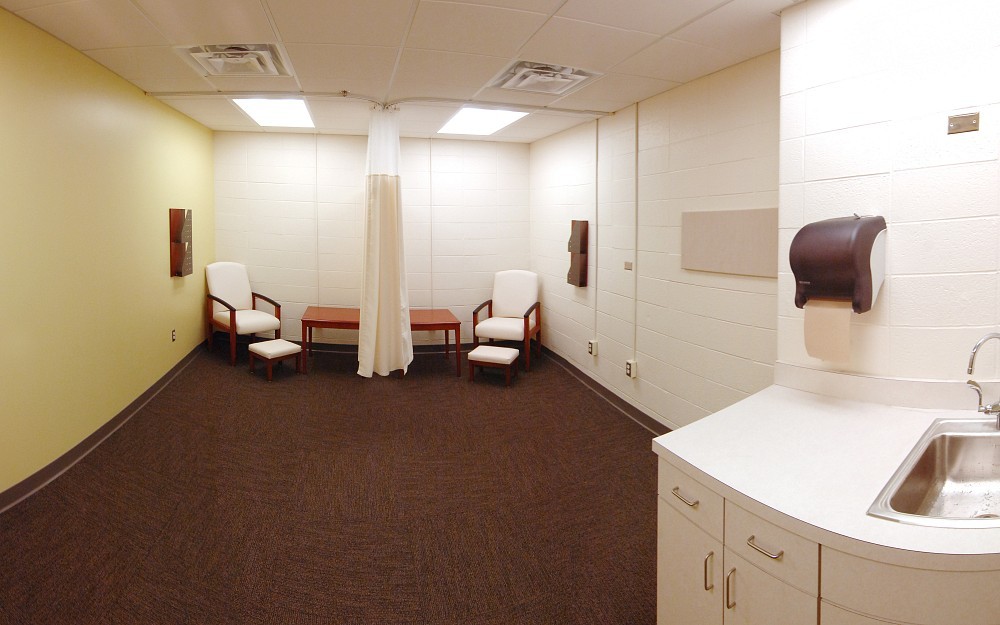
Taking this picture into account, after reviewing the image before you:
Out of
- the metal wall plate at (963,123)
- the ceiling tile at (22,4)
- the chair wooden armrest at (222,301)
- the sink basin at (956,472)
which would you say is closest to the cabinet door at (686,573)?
the sink basin at (956,472)

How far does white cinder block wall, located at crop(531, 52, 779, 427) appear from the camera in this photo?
10.8ft

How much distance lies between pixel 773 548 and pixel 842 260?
112 cm

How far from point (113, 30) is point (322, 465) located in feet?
9.20

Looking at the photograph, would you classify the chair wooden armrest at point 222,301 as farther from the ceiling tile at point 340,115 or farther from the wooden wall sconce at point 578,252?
the wooden wall sconce at point 578,252

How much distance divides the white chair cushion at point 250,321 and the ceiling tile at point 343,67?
2618 millimetres

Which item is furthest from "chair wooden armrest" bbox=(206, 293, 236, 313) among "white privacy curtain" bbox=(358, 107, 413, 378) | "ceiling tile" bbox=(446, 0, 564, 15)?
"ceiling tile" bbox=(446, 0, 564, 15)

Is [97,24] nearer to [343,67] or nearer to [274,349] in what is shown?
[343,67]

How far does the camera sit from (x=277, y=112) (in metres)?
5.53

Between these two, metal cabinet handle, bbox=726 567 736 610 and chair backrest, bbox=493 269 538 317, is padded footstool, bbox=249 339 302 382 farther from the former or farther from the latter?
metal cabinet handle, bbox=726 567 736 610

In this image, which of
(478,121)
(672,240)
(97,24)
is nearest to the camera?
(97,24)

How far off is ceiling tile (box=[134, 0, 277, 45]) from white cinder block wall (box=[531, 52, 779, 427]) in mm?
2691

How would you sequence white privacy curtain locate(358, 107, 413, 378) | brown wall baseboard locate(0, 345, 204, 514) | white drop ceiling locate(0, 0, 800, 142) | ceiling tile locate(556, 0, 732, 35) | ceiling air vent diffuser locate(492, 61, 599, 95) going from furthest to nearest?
white privacy curtain locate(358, 107, 413, 378) → ceiling air vent diffuser locate(492, 61, 599, 95) → brown wall baseboard locate(0, 345, 204, 514) → white drop ceiling locate(0, 0, 800, 142) → ceiling tile locate(556, 0, 732, 35)

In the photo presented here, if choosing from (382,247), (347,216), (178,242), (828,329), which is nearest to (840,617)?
(828,329)

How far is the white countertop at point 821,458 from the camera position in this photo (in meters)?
1.31
